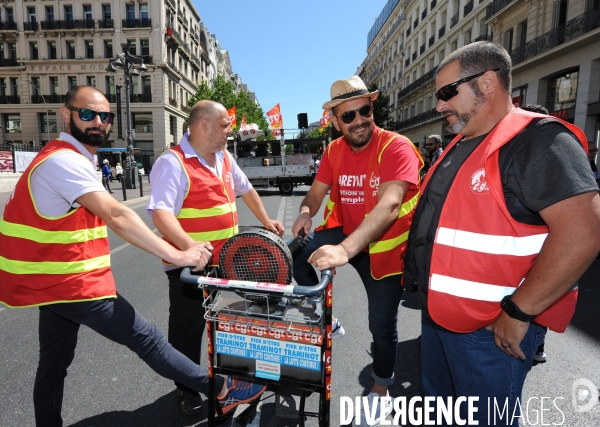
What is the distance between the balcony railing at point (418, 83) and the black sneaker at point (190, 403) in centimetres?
3458

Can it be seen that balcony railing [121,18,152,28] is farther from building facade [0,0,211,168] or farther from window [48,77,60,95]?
window [48,77,60,95]

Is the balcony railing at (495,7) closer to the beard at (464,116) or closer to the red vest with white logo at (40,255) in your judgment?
the beard at (464,116)

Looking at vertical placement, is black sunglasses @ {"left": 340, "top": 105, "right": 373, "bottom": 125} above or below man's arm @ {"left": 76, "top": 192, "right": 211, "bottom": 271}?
above

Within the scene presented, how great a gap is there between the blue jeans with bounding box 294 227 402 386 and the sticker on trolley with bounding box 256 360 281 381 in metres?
0.94

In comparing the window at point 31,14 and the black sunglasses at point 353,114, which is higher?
the window at point 31,14

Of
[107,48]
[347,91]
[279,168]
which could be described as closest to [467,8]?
[279,168]

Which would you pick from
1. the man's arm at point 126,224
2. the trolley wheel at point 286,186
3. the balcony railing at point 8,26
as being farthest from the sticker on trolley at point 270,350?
the balcony railing at point 8,26

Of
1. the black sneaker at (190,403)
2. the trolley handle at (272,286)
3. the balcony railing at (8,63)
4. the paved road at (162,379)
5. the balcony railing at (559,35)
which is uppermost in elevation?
the balcony railing at (8,63)

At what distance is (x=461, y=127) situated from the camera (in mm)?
1620

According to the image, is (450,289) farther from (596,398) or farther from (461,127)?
(596,398)

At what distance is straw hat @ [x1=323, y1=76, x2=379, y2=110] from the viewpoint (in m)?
2.32

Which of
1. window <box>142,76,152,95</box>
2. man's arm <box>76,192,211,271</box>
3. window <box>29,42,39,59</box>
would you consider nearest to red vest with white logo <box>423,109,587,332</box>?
man's arm <box>76,192,211,271</box>

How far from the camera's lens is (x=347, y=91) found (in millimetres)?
2344

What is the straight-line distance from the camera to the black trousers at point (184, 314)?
250 centimetres
